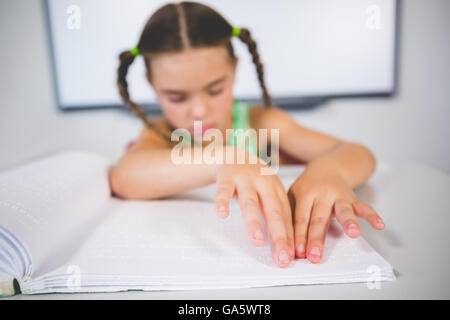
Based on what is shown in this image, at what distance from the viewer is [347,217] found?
255 mm

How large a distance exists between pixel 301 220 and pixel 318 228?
0.7 inches

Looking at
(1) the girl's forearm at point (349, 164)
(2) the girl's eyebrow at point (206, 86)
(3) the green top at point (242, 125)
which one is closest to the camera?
(1) the girl's forearm at point (349, 164)

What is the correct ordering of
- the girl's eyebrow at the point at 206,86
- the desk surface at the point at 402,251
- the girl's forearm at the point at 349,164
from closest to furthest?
the desk surface at the point at 402,251, the girl's forearm at the point at 349,164, the girl's eyebrow at the point at 206,86

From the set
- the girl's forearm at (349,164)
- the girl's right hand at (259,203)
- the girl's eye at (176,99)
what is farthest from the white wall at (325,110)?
the girl's right hand at (259,203)

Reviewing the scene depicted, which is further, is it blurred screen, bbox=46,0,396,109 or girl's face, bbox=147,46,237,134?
blurred screen, bbox=46,0,396,109

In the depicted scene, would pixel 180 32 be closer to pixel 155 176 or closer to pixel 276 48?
pixel 155 176

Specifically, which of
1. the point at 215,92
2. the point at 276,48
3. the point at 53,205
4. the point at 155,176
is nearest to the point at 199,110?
the point at 215,92

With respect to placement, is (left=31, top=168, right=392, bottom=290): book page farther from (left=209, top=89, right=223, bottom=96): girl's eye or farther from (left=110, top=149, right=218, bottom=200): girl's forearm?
(left=209, top=89, right=223, bottom=96): girl's eye

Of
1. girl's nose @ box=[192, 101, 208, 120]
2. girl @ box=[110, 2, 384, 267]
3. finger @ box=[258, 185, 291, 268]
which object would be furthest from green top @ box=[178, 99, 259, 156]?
finger @ box=[258, 185, 291, 268]

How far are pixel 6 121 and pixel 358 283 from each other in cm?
63

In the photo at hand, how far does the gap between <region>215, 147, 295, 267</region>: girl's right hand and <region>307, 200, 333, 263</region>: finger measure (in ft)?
0.04

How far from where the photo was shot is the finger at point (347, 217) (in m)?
0.24

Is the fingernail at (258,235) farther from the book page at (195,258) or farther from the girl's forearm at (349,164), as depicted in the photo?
the girl's forearm at (349,164)

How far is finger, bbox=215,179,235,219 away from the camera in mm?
229
